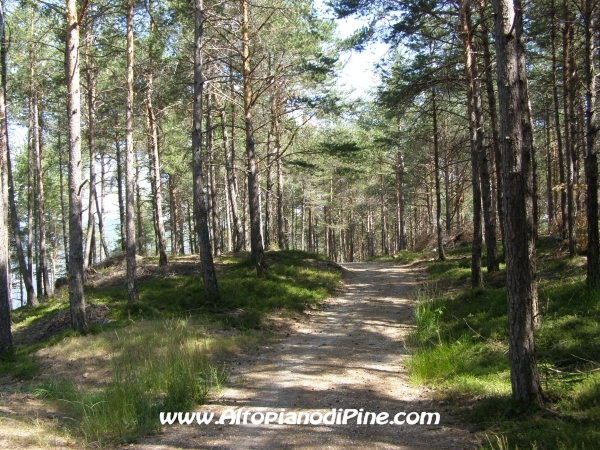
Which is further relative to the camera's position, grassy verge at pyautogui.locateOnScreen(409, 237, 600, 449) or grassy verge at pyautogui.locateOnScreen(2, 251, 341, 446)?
grassy verge at pyautogui.locateOnScreen(2, 251, 341, 446)

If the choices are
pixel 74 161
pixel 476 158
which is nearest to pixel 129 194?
pixel 74 161

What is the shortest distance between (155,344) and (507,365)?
633cm

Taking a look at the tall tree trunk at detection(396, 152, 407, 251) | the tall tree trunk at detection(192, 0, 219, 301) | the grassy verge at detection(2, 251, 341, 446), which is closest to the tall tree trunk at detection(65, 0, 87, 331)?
the grassy verge at detection(2, 251, 341, 446)

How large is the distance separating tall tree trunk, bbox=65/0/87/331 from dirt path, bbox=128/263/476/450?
16.0ft

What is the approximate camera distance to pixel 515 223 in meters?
5.11

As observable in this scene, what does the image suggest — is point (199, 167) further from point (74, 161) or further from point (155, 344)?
point (155, 344)

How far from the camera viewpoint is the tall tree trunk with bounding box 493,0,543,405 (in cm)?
500

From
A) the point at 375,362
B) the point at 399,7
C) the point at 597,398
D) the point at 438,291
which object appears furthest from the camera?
the point at 438,291

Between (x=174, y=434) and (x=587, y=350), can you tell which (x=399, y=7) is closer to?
(x=587, y=350)

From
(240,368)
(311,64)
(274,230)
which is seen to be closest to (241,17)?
(311,64)

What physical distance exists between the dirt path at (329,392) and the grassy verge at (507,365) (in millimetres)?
419

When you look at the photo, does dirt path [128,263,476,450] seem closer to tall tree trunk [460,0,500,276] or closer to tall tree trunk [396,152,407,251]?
tall tree trunk [460,0,500,276]

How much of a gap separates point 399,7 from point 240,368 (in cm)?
972

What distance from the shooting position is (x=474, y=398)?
5801mm
